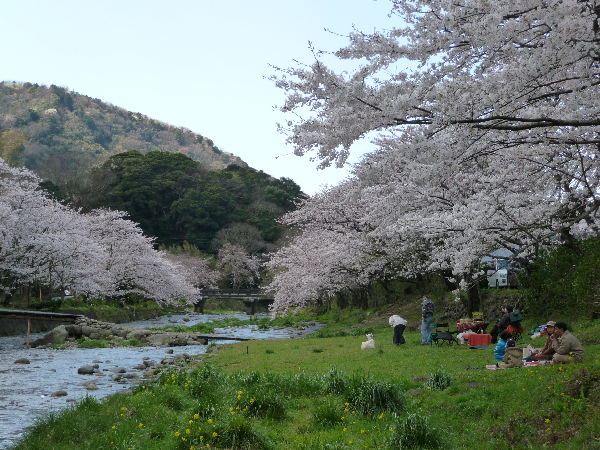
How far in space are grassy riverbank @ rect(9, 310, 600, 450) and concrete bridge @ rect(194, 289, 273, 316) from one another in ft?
154

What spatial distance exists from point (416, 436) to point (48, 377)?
36.6ft

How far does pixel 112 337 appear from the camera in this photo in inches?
949

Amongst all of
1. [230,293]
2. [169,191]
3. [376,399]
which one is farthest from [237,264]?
[376,399]

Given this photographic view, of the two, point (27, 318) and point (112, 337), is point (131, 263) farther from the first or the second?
point (112, 337)

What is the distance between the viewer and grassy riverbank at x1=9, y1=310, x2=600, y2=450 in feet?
18.5

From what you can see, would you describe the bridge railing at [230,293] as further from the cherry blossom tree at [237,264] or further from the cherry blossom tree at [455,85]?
the cherry blossom tree at [455,85]

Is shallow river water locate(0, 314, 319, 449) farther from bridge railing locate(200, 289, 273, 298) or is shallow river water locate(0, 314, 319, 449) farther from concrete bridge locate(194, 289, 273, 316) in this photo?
bridge railing locate(200, 289, 273, 298)

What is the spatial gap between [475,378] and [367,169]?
3970 millimetres

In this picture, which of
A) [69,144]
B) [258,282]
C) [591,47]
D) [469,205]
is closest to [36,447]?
[591,47]

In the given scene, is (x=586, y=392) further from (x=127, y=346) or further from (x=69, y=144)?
(x=69, y=144)

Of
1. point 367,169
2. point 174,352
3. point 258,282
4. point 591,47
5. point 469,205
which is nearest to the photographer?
point 591,47

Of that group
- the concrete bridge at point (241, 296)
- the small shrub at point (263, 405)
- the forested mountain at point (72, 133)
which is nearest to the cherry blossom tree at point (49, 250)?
the concrete bridge at point (241, 296)

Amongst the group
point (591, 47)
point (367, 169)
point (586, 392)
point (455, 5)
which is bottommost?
point (586, 392)

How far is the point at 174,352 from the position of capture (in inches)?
771
